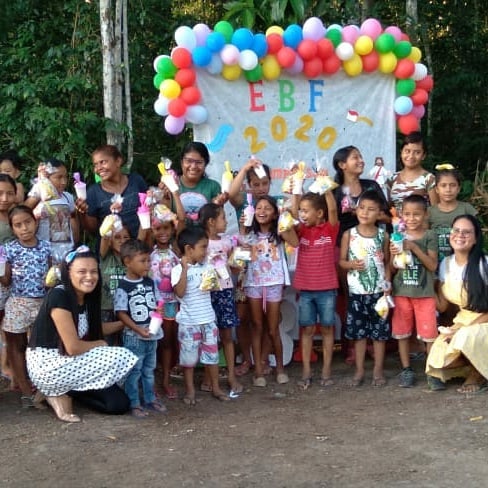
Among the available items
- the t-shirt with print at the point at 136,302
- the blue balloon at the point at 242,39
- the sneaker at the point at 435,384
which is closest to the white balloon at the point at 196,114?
the blue balloon at the point at 242,39

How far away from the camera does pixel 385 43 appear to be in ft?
21.0

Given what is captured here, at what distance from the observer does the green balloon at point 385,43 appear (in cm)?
639

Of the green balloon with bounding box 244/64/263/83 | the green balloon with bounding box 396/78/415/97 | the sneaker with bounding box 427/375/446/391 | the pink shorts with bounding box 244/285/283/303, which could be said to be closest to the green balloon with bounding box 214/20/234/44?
the green balloon with bounding box 244/64/263/83

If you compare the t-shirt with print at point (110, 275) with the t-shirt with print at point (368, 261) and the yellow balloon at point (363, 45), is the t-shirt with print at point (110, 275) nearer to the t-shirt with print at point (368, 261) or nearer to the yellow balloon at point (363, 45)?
the t-shirt with print at point (368, 261)

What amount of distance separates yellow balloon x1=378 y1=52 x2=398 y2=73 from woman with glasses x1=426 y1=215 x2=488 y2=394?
187cm

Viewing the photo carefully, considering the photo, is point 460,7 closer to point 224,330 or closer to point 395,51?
point 395,51

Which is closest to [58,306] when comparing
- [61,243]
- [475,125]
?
[61,243]

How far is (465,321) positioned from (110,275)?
2437 millimetres

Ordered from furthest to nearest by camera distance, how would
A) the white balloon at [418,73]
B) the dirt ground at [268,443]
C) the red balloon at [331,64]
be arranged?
the white balloon at [418,73] → the red balloon at [331,64] → the dirt ground at [268,443]

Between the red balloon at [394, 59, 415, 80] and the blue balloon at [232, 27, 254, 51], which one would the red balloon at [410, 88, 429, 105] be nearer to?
the red balloon at [394, 59, 415, 80]

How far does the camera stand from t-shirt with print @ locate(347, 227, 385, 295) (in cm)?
536

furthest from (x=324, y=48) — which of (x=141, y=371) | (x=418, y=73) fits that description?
(x=141, y=371)

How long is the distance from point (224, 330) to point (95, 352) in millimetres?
1057

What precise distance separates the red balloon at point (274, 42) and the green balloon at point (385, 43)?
0.86 meters
